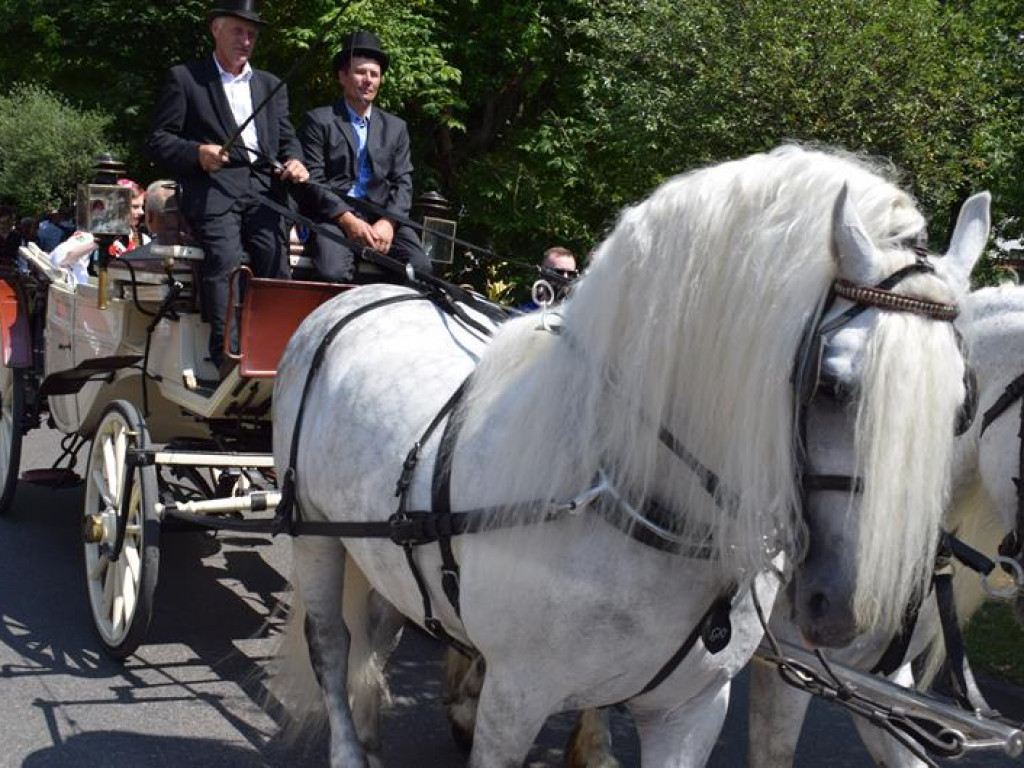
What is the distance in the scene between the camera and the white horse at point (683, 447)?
2.15 m

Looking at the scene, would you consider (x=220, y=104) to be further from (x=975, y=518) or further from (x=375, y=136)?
(x=975, y=518)

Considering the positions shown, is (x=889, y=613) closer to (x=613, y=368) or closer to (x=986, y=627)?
(x=613, y=368)

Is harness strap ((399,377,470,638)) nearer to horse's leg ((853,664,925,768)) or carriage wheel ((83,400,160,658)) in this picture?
horse's leg ((853,664,925,768))

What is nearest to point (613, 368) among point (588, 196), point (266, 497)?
point (266, 497)

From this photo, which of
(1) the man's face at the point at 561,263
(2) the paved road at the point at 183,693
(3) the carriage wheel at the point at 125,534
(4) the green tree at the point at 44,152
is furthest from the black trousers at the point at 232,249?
(4) the green tree at the point at 44,152

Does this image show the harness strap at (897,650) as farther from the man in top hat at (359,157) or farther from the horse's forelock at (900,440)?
the man in top hat at (359,157)

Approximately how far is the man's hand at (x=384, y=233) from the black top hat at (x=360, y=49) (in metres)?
0.71

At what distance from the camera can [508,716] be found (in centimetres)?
275

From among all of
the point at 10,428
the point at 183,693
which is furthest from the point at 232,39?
the point at 10,428

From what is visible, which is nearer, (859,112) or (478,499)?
(478,499)

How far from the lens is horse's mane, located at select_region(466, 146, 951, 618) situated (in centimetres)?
221

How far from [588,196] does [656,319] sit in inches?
399

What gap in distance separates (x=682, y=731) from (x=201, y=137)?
3.28 metres

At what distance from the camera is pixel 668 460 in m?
2.48
